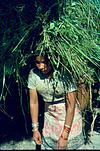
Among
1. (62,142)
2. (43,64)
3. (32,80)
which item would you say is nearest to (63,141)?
(62,142)

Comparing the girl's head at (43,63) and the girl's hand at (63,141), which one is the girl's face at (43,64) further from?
the girl's hand at (63,141)

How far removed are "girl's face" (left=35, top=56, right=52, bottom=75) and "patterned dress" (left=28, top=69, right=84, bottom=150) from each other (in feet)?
0.35

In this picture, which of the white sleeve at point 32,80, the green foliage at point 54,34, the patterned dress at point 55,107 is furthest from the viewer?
the white sleeve at point 32,80

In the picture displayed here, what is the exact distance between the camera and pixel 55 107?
9.62 feet

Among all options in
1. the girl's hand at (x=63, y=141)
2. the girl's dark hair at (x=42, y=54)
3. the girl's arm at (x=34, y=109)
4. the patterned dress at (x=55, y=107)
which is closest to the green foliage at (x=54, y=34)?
the girl's dark hair at (x=42, y=54)

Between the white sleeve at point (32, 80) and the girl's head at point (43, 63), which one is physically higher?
the girl's head at point (43, 63)

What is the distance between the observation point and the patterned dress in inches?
109

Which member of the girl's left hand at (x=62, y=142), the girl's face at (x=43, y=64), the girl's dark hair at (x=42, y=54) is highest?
the girl's dark hair at (x=42, y=54)

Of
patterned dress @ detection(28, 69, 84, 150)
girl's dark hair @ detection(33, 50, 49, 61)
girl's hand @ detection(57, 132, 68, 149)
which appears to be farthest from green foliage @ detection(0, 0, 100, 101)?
girl's hand @ detection(57, 132, 68, 149)

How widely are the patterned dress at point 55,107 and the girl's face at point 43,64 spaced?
4.2 inches

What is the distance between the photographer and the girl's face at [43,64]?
2.68 meters

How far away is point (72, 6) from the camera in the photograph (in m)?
2.75

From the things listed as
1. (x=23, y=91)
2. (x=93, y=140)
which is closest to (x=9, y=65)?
(x=23, y=91)

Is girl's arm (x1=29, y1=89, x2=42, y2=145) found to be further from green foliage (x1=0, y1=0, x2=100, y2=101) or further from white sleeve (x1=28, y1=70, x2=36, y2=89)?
green foliage (x1=0, y1=0, x2=100, y2=101)
